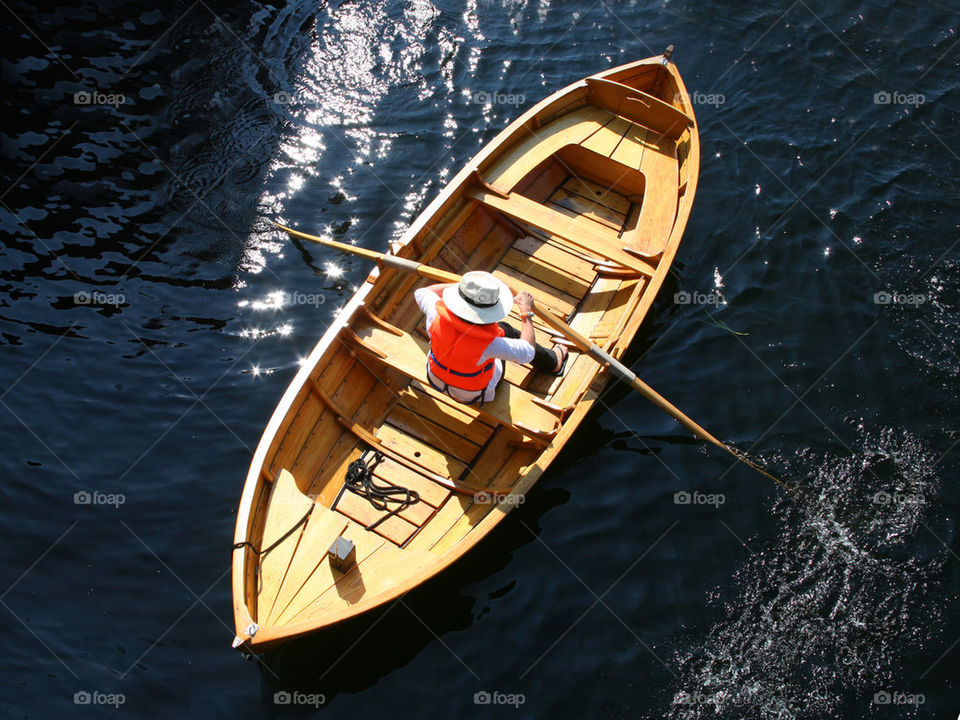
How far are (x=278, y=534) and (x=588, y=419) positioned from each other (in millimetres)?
3841

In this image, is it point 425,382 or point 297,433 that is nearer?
point 297,433

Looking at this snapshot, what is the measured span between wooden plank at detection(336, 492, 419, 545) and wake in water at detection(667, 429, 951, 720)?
9.62ft

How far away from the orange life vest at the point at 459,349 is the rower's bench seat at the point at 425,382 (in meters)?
0.33

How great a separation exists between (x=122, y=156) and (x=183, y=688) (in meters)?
7.50

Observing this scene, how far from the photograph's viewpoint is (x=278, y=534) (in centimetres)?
680

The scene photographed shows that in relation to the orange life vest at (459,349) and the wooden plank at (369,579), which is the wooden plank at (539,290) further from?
the wooden plank at (369,579)

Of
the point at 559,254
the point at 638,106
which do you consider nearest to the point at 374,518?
the point at 559,254

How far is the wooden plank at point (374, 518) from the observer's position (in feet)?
24.0

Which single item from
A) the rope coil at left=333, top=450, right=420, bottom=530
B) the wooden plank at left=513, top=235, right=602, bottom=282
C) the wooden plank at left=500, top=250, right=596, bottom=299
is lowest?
the rope coil at left=333, top=450, right=420, bottom=530

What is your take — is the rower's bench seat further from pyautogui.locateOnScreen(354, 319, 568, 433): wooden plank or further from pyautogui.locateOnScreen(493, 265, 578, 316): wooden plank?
pyautogui.locateOnScreen(493, 265, 578, 316): wooden plank

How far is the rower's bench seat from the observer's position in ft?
25.9

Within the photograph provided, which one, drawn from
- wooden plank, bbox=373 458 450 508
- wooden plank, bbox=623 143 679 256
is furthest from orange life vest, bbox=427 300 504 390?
wooden plank, bbox=623 143 679 256

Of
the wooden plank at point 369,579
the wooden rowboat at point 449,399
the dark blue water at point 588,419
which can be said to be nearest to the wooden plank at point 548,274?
the wooden rowboat at point 449,399

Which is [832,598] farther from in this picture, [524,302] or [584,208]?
[584,208]
